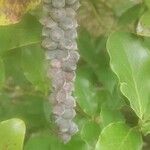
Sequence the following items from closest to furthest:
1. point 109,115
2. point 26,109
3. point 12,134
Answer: point 12,134, point 109,115, point 26,109

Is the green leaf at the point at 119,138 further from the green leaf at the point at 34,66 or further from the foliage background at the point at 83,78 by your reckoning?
the green leaf at the point at 34,66

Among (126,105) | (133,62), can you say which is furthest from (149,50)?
(126,105)

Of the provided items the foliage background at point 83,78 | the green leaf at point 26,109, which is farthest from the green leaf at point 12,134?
the green leaf at point 26,109

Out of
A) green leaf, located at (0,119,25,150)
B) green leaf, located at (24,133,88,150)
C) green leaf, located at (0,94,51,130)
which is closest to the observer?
green leaf, located at (0,119,25,150)

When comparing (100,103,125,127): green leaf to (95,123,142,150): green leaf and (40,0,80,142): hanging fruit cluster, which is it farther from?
(40,0,80,142): hanging fruit cluster

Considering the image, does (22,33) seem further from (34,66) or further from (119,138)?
(119,138)

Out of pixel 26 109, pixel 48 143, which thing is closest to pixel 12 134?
pixel 48 143

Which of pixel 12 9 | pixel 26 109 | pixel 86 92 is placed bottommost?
pixel 26 109

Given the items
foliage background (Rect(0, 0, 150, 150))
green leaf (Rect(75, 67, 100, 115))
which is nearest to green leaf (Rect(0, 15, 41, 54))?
foliage background (Rect(0, 0, 150, 150))
